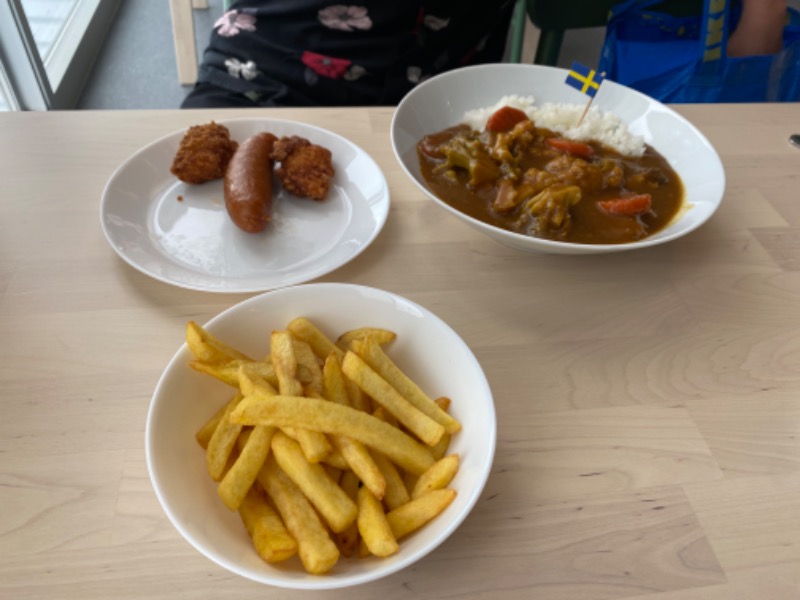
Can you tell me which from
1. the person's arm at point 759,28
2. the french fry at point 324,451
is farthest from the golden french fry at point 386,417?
the person's arm at point 759,28

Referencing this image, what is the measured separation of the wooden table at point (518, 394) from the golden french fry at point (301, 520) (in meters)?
0.11

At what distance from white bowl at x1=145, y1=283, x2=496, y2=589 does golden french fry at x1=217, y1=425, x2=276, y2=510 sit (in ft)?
0.13

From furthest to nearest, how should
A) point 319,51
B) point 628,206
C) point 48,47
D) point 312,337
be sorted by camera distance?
point 48,47
point 319,51
point 628,206
point 312,337

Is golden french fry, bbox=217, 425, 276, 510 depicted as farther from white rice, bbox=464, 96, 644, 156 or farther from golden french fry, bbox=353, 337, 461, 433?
white rice, bbox=464, 96, 644, 156

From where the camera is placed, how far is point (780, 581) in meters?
0.83

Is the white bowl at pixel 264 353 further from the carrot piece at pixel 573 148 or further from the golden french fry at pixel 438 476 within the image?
the carrot piece at pixel 573 148

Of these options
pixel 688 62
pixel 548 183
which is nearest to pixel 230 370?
pixel 548 183

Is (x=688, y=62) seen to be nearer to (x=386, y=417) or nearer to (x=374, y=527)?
(x=386, y=417)

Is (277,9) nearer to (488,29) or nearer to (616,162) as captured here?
(488,29)

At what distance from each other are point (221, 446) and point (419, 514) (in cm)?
27

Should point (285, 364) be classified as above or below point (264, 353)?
above

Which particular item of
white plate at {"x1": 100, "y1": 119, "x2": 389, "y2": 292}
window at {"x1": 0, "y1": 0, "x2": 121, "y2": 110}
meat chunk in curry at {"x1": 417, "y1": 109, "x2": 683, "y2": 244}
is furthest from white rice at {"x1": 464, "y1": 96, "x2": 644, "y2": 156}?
window at {"x1": 0, "y1": 0, "x2": 121, "y2": 110}

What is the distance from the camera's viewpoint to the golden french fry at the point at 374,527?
27.7 inches

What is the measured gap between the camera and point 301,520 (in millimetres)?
730
